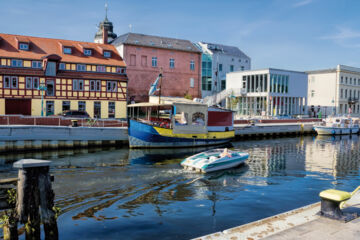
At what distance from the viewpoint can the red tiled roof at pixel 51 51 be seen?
40938 millimetres

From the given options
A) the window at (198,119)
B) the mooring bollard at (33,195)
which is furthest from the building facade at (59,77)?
the mooring bollard at (33,195)

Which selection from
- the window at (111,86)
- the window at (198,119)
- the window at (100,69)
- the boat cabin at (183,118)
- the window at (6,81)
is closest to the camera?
the boat cabin at (183,118)

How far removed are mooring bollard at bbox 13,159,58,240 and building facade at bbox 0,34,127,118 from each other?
33496 millimetres

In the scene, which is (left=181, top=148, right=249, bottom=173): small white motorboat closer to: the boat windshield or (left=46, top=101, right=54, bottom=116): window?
the boat windshield

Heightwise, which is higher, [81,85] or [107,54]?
[107,54]

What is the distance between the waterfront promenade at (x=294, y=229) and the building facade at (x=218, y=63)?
4930cm

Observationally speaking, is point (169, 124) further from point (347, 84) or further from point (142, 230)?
point (347, 84)

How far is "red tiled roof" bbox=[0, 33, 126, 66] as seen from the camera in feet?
134

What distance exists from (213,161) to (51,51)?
109 feet

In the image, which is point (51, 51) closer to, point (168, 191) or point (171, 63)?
point (171, 63)

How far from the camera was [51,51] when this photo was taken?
43531 mm

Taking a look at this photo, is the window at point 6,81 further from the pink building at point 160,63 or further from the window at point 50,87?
the pink building at point 160,63

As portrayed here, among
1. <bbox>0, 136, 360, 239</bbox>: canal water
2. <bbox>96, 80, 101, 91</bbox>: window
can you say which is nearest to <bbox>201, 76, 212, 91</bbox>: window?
<bbox>96, 80, 101, 91</bbox>: window

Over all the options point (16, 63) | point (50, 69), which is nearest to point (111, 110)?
point (50, 69)
